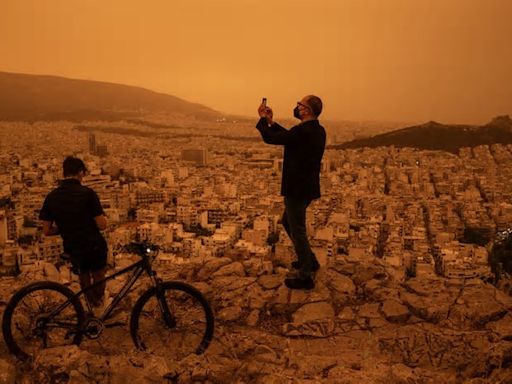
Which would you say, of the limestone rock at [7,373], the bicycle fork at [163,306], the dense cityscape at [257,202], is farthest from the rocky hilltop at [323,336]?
the dense cityscape at [257,202]

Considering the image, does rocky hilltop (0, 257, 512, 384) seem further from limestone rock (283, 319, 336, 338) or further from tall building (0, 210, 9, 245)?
tall building (0, 210, 9, 245)

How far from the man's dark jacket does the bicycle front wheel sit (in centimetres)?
104

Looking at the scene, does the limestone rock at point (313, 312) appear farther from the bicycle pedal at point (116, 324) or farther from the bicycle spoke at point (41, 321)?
the bicycle spoke at point (41, 321)

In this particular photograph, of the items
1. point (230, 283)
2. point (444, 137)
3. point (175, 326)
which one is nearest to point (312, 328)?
point (230, 283)

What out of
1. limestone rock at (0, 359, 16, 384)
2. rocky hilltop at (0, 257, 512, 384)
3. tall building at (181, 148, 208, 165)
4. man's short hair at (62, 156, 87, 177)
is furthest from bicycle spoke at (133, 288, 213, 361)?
tall building at (181, 148, 208, 165)

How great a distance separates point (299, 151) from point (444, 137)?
4429 centimetres

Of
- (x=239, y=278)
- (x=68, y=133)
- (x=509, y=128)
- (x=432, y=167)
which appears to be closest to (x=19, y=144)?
(x=68, y=133)

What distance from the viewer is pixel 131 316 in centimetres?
294

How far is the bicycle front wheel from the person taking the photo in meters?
2.92

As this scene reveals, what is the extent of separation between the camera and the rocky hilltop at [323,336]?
2.66 meters

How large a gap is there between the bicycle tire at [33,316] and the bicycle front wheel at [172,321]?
0.36 metres

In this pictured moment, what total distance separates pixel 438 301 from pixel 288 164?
5.76 ft

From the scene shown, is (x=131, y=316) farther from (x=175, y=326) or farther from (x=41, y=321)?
(x=41, y=321)

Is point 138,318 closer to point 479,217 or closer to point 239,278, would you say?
point 239,278
